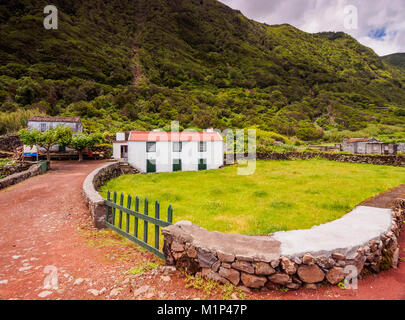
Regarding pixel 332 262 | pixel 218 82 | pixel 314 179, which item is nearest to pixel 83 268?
pixel 332 262

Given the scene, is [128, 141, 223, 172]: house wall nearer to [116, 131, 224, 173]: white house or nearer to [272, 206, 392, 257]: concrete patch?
[116, 131, 224, 173]: white house

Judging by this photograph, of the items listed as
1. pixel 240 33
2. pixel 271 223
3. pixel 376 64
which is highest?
pixel 240 33

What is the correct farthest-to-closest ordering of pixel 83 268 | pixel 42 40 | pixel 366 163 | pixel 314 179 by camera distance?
pixel 42 40, pixel 366 163, pixel 314 179, pixel 83 268

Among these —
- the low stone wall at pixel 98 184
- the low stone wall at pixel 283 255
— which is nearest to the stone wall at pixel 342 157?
the low stone wall at pixel 98 184

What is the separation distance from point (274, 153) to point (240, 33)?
543ft

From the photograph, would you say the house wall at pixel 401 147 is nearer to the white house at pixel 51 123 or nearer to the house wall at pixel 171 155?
the house wall at pixel 171 155

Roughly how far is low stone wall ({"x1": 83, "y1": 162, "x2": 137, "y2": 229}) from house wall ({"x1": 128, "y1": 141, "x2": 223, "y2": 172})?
52.2 inches

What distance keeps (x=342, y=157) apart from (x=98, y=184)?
26595 mm

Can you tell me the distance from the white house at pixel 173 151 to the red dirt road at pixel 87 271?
1432 centimetres

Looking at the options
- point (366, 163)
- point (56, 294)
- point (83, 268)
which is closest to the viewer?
point (56, 294)

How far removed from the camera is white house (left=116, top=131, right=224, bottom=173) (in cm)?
2156

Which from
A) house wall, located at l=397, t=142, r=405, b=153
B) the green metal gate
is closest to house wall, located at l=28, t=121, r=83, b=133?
the green metal gate

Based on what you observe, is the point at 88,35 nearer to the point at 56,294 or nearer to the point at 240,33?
the point at 240,33

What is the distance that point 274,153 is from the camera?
28.8m
